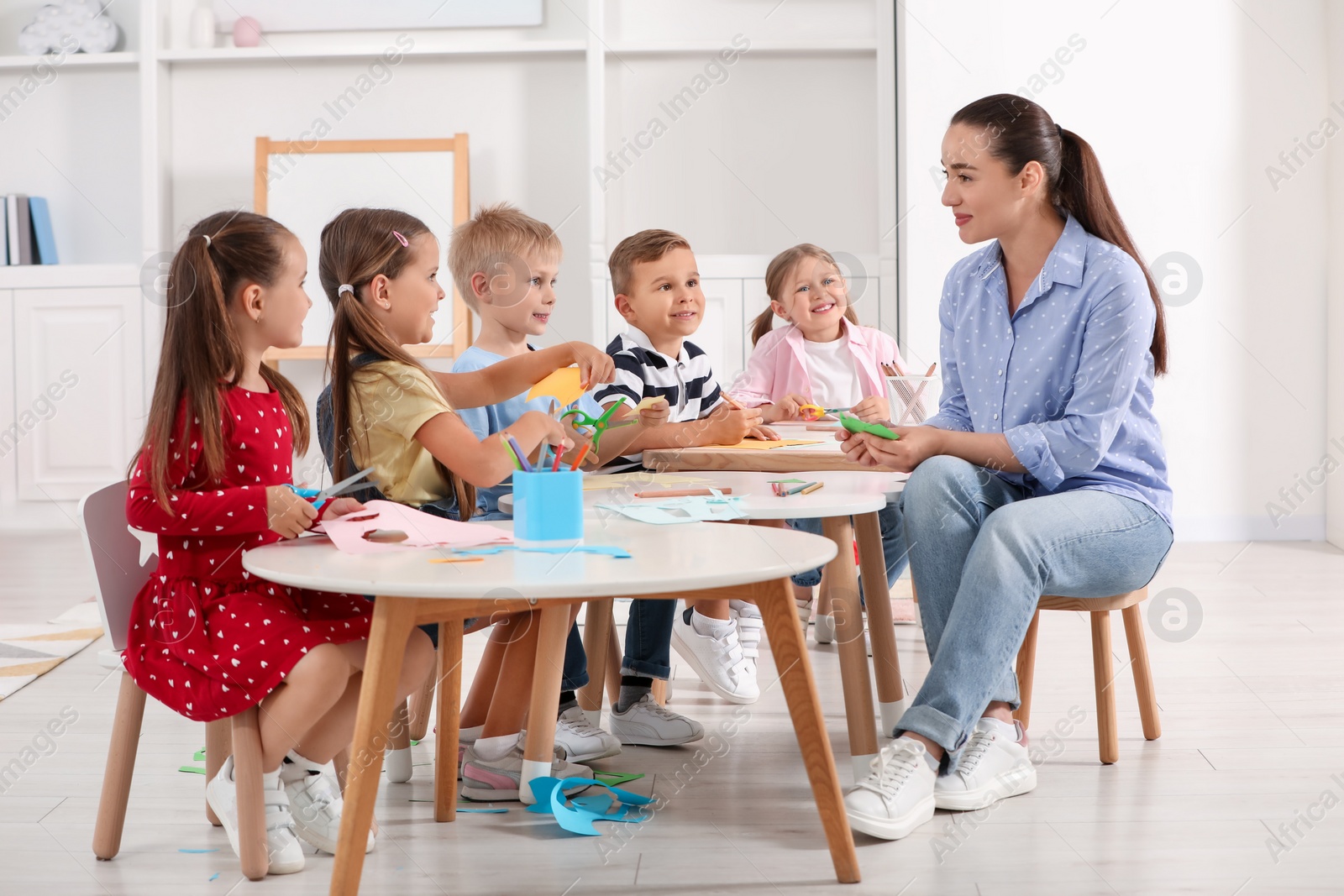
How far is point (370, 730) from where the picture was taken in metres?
1.20

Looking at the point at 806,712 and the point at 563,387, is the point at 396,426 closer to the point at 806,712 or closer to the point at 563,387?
the point at 563,387

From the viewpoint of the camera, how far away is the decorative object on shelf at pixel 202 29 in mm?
4480

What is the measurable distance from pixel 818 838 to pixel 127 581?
972mm

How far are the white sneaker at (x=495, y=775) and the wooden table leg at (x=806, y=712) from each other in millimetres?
527

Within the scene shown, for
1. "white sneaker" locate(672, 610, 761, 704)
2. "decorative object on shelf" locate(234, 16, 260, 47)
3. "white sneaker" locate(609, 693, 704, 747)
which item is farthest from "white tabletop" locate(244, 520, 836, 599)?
"decorative object on shelf" locate(234, 16, 260, 47)

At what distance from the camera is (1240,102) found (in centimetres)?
395

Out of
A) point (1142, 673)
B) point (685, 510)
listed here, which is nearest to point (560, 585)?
point (685, 510)

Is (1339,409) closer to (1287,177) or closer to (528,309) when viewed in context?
(1287,177)

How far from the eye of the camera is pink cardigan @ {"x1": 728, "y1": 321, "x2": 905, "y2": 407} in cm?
299

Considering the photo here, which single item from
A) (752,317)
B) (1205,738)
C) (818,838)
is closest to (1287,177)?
(752,317)

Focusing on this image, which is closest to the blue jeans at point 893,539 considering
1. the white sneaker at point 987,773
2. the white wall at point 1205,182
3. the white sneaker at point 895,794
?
the white sneaker at point 987,773

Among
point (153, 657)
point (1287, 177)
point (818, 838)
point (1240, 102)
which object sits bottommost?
point (818, 838)

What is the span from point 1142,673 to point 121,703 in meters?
1.51

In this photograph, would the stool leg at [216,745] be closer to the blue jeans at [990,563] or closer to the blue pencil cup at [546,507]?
the blue pencil cup at [546,507]
